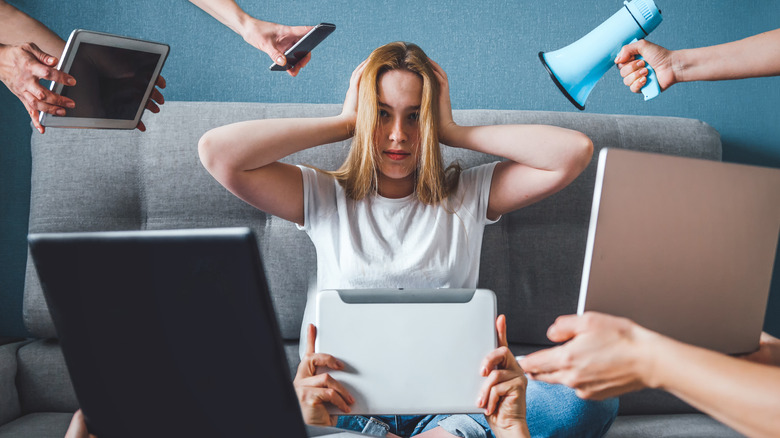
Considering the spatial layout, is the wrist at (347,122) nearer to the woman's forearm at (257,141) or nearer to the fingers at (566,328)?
the woman's forearm at (257,141)

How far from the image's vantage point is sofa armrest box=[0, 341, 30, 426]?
51.2 inches

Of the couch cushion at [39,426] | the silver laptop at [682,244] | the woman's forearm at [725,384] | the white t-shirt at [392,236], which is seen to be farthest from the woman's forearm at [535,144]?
the couch cushion at [39,426]

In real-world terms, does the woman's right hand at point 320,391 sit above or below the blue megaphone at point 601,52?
below

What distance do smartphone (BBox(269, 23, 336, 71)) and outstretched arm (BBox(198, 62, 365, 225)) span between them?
145 mm

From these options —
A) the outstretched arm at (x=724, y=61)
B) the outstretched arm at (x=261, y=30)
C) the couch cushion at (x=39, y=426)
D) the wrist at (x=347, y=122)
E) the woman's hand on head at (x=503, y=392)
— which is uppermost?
the outstretched arm at (x=261, y=30)

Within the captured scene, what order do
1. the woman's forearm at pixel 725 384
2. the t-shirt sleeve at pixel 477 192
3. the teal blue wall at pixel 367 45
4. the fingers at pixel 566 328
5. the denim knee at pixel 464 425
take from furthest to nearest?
1. the teal blue wall at pixel 367 45
2. the t-shirt sleeve at pixel 477 192
3. the denim knee at pixel 464 425
4. the fingers at pixel 566 328
5. the woman's forearm at pixel 725 384

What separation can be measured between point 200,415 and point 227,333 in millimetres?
110

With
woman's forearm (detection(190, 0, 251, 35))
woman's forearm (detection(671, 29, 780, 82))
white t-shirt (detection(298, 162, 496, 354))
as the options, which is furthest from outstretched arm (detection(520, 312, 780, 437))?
woman's forearm (detection(190, 0, 251, 35))

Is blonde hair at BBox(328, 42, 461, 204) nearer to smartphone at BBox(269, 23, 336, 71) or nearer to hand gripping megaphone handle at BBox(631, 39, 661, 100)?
smartphone at BBox(269, 23, 336, 71)

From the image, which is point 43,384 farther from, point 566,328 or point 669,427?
point 669,427

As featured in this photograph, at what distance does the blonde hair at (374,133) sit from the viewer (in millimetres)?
1280

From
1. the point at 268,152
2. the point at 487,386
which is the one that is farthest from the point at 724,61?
the point at 268,152

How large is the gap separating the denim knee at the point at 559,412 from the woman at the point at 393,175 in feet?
1.14

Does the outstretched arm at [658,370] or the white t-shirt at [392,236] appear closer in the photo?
the outstretched arm at [658,370]
